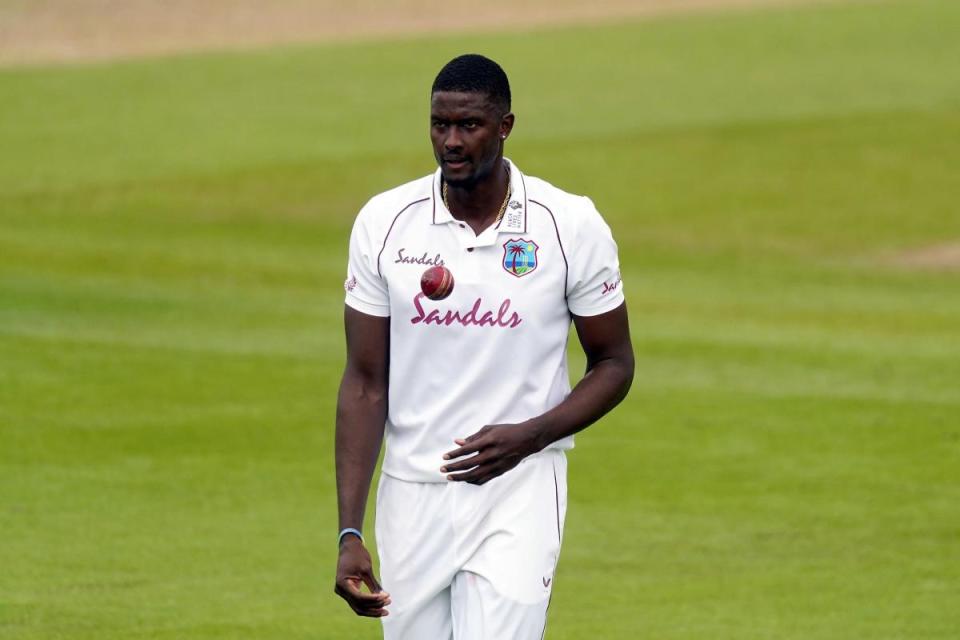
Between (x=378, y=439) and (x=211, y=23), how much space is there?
154 ft

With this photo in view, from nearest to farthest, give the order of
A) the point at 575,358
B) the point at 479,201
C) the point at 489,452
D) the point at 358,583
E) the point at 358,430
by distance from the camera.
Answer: the point at 489,452 → the point at 358,583 → the point at 479,201 → the point at 358,430 → the point at 575,358

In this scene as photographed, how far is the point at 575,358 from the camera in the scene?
63.0 feet

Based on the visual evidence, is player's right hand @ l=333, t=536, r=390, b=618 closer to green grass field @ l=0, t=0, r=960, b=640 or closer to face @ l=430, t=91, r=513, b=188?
face @ l=430, t=91, r=513, b=188

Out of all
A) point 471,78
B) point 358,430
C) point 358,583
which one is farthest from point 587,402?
point 471,78

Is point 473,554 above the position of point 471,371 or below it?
below

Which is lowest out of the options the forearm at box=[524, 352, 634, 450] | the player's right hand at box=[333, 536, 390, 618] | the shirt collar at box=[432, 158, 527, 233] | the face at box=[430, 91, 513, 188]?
the player's right hand at box=[333, 536, 390, 618]

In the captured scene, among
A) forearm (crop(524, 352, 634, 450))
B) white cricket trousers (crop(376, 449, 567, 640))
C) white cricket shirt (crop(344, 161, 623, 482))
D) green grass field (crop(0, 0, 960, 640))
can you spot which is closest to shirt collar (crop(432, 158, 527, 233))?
white cricket shirt (crop(344, 161, 623, 482))

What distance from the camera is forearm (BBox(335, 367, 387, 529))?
6426mm

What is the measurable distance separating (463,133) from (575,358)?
13033mm

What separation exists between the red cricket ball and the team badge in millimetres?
184

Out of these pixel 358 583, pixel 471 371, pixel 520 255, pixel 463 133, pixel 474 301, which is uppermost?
pixel 463 133

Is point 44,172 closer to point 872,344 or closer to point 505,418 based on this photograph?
point 872,344

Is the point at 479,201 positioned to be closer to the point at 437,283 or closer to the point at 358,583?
the point at 437,283

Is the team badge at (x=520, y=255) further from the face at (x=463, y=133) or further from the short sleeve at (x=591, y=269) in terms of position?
the face at (x=463, y=133)
